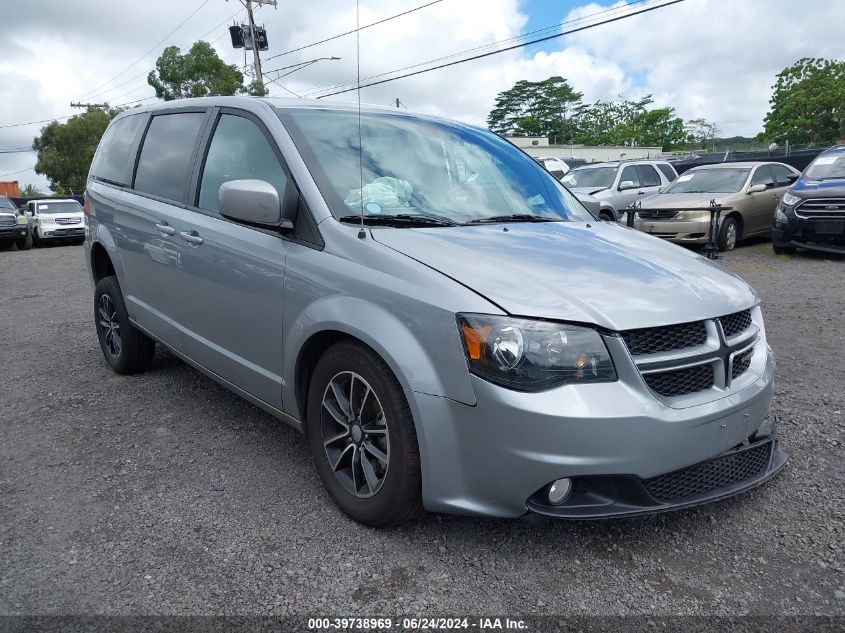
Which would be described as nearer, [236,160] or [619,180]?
[236,160]

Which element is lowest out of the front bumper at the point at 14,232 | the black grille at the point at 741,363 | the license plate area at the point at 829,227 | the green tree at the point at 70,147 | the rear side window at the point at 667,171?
the front bumper at the point at 14,232

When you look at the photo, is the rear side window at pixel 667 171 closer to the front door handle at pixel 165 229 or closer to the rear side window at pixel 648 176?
the rear side window at pixel 648 176

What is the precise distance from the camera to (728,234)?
1152 centimetres

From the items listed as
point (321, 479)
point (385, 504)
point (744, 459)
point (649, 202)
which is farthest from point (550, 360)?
point (649, 202)

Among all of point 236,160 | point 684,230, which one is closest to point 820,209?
point 684,230

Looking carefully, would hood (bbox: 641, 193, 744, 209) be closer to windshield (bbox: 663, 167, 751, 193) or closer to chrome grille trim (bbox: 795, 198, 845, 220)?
windshield (bbox: 663, 167, 751, 193)

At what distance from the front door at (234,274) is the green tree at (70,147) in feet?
183

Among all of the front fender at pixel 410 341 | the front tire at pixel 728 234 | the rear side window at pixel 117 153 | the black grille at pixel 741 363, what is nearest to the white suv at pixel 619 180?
the front tire at pixel 728 234

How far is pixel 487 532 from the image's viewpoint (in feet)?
8.69

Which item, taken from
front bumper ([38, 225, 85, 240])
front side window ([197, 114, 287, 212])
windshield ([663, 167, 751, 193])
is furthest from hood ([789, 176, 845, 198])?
front bumper ([38, 225, 85, 240])

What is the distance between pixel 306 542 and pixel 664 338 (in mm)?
1568

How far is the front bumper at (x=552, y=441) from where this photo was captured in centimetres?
213

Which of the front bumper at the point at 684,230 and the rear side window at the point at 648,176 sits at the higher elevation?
the rear side window at the point at 648,176

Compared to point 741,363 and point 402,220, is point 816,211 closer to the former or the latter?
point 741,363
